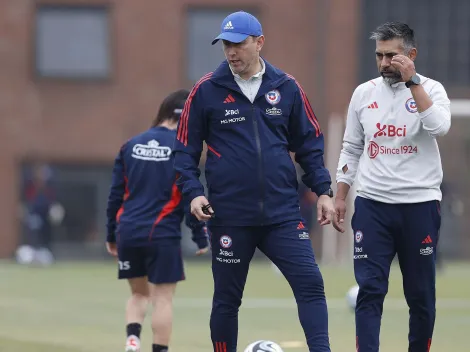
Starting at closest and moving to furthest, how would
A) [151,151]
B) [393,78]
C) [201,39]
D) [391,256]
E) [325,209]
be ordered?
[325,209], [393,78], [391,256], [151,151], [201,39]

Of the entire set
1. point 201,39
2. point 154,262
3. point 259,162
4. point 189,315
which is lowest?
point 189,315

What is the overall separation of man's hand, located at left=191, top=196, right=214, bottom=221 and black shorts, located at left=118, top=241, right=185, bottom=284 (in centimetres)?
184

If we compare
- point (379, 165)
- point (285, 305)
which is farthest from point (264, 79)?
point (285, 305)

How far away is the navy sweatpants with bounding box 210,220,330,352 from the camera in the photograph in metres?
7.49

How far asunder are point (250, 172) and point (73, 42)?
26.0m

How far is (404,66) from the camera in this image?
300 inches

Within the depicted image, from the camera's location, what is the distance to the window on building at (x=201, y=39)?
108ft

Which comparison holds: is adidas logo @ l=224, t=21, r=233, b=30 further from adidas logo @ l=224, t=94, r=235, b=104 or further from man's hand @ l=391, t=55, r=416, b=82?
man's hand @ l=391, t=55, r=416, b=82

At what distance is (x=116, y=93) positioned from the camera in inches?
1298

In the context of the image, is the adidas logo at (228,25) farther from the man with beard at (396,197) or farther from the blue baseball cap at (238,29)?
the man with beard at (396,197)

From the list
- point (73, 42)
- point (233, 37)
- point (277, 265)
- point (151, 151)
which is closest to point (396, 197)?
point (277, 265)

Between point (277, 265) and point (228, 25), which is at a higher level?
→ point (228, 25)

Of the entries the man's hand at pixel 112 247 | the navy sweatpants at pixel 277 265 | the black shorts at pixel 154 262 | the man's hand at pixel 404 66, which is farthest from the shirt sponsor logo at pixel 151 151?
the man's hand at pixel 404 66

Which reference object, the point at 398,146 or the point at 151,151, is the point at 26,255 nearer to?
the point at 151,151
